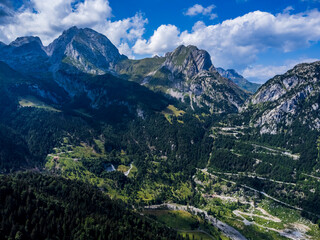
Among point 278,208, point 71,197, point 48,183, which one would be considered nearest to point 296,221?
point 278,208

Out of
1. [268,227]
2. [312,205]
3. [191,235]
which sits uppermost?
[312,205]

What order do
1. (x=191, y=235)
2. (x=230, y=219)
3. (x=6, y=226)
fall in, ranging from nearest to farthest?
(x=6, y=226)
(x=191, y=235)
(x=230, y=219)

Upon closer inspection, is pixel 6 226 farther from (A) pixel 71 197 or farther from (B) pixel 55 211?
(A) pixel 71 197

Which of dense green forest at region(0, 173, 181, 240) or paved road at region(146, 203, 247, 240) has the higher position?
dense green forest at region(0, 173, 181, 240)

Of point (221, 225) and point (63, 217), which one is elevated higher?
point (63, 217)

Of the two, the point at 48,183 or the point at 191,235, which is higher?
the point at 48,183

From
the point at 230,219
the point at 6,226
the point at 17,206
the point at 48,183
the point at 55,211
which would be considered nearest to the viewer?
the point at 6,226

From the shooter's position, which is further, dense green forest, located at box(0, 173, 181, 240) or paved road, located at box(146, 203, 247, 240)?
paved road, located at box(146, 203, 247, 240)

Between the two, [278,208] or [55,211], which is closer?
[55,211]

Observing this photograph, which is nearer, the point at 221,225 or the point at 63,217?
the point at 63,217

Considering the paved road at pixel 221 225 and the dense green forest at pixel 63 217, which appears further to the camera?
the paved road at pixel 221 225

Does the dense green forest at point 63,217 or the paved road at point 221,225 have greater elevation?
the dense green forest at point 63,217
